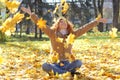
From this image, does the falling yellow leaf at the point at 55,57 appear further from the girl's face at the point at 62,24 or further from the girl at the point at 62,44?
the girl's face at the point at 62,24

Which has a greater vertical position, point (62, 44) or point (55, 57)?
point (62, 44)

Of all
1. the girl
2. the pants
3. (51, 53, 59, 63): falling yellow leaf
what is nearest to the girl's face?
the girl

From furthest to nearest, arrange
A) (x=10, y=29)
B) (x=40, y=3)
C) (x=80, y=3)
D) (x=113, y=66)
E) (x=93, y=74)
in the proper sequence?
(x=80, y=3)
(x=40, y=3)
(x=113, y=66)
(x=93, y=74)
(x=10, y=29)

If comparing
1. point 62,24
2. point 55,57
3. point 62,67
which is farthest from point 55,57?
point 62,24

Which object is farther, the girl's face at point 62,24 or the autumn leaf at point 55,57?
the autumn leaf at point 55,57

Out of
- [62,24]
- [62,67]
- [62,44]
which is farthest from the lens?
[62,44]

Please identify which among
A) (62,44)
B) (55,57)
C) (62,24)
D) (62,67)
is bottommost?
(62,67)

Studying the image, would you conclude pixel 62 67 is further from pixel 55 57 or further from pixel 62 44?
pixel 62 44

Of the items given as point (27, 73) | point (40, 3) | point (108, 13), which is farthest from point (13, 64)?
point (108, 13)

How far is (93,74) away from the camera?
310 inches

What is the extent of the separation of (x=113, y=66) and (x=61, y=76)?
2.36 metres

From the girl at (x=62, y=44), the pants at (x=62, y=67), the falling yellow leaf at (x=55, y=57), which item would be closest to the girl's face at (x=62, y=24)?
the girl at (x=62, y=44)

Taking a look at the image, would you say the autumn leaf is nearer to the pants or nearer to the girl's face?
the pants

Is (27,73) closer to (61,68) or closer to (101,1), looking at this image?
(61,68)
